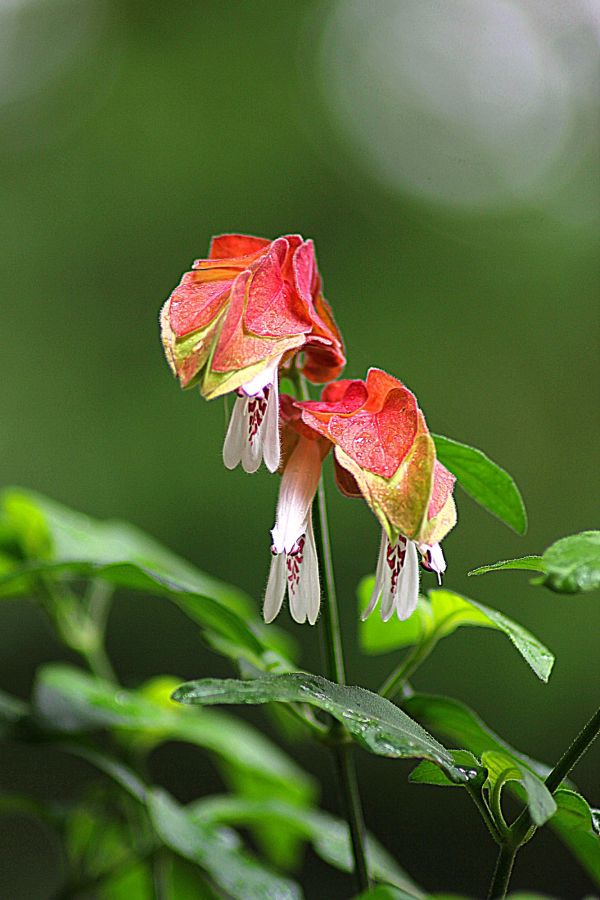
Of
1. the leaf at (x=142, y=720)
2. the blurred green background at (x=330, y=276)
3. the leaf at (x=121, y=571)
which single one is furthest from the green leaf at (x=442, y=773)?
the blurred green background at (x=330, y=276)

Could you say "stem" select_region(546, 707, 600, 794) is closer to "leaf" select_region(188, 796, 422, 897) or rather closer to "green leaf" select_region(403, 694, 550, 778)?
"green leaf" select_region(403, 694, 550, 778)

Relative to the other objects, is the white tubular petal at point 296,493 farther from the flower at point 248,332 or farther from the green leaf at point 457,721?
the green leaf at point 457,721

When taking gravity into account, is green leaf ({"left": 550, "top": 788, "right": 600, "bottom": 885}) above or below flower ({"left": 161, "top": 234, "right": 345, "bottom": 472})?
below

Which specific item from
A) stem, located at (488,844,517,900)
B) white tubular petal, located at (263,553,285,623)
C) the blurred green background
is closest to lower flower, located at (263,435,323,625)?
white tubular petal, located at (263,553,285,623)

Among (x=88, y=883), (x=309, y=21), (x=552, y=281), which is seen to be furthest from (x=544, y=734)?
(x=309, y=21)

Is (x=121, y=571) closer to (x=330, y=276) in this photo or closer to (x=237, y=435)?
(x=237, y=435)

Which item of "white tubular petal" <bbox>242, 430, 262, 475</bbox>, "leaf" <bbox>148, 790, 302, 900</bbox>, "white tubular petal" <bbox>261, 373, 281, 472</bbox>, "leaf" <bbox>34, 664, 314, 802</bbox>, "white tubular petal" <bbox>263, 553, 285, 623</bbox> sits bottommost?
"leaf" <bbox>34, 664, 314, 802</bbox>
